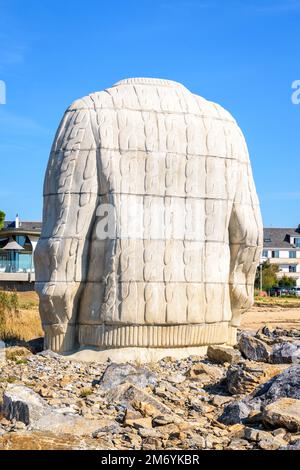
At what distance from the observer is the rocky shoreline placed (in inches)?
354

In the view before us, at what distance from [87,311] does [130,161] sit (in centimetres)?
266

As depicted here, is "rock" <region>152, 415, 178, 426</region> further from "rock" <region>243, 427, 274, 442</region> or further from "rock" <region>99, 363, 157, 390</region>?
"rock" <region>99, 363, 157, 390</region>

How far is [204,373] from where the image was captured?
12.6 metres

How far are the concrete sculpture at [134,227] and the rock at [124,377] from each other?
1.33 m

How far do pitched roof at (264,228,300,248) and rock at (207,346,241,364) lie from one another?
198ft

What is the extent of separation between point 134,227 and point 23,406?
455cm

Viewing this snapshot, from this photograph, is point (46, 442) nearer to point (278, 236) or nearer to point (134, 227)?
point (134, 227)

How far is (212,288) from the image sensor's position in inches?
554

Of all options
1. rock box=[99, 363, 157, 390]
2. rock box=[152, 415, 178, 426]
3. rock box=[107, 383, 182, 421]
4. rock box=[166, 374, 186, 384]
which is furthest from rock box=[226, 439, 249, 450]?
rock box=[166, 374, 186, 384]

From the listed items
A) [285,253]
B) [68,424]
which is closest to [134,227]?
[68,424]

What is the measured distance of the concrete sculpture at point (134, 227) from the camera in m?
13.4

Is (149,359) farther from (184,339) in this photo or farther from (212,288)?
(212,288)

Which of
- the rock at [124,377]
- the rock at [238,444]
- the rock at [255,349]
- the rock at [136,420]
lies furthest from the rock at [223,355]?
the rock at [238,444]
